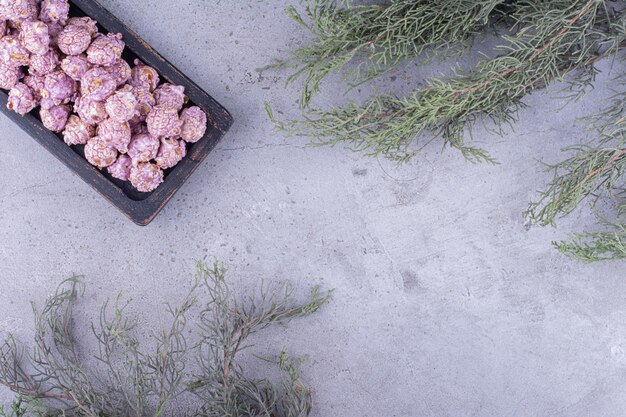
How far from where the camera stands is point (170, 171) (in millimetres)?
1701

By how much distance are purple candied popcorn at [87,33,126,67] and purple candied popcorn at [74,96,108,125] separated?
101mm

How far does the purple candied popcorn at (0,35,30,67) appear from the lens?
1.58 metres

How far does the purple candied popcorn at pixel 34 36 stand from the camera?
1.57 m

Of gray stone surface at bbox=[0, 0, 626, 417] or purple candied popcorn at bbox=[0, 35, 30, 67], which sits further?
gray stone surface at bbox=[0, 0, 626, 417]

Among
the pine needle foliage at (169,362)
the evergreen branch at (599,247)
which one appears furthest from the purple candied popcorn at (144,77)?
the evergreen branch at (599,247)

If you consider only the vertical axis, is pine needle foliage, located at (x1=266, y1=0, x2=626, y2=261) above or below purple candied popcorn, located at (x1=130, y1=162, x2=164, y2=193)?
above

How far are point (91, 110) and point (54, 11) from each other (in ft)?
0.91

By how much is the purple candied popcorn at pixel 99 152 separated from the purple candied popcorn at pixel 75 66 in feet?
0.55

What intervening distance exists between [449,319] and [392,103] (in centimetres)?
69

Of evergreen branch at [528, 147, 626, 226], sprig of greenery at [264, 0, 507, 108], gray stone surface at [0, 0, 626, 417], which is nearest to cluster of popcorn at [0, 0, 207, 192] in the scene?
gray stone surface at [0, 0, 626, 417]

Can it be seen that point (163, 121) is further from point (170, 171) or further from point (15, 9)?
point (15, 9)

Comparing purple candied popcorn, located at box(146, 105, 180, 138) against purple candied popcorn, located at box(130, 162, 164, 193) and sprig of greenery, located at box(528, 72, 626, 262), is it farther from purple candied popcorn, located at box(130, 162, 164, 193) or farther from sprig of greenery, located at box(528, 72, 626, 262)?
sprig of greenery, located at box(528, 72, 626, 262)

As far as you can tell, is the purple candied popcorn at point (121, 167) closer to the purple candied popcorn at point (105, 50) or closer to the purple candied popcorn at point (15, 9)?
the purple candied popcorn at point (105, 50)

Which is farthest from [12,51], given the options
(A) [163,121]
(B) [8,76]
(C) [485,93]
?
(C) [485,93]
